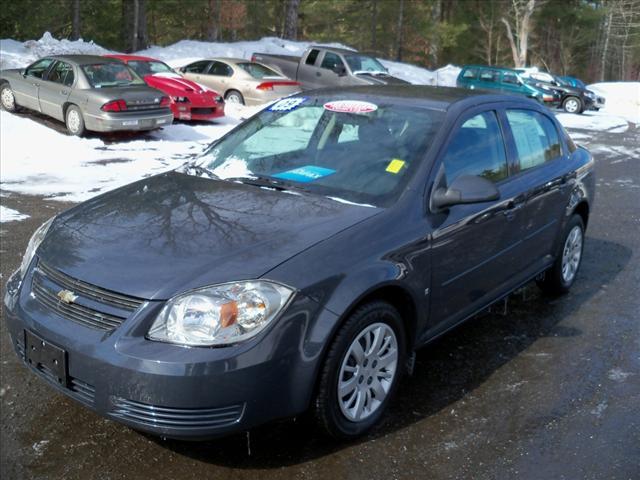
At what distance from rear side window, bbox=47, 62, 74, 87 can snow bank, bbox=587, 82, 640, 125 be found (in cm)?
1938

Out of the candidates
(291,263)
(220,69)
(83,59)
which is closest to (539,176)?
(291,263)

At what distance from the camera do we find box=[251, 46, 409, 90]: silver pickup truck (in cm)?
1933

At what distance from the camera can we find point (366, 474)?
3.17m

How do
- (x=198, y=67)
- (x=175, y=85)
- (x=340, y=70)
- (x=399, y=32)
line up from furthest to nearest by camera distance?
(x=399, y=32), (x=340, y=70), (x=198, y=67), (x=175, y=85)

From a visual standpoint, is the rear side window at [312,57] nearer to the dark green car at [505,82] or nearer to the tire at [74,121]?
the dark green car at [505,82]

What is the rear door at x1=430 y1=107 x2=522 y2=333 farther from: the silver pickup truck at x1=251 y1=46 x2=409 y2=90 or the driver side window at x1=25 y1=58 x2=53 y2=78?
the silver pickup truck at x1=251 y1=46 x2=409 y2=90

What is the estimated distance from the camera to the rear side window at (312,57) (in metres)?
Result: 20.4

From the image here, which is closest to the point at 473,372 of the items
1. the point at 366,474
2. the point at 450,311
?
the point at 450,311

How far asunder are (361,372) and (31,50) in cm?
2049

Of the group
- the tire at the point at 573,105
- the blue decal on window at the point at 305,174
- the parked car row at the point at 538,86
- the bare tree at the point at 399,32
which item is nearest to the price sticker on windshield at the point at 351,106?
the blue decal on window at the point at 305,174

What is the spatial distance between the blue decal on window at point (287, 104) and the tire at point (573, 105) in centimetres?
2132

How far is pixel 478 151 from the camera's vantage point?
425 cm

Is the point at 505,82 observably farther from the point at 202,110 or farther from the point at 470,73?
the point at 202,110

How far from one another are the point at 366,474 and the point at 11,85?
13.4 metres
